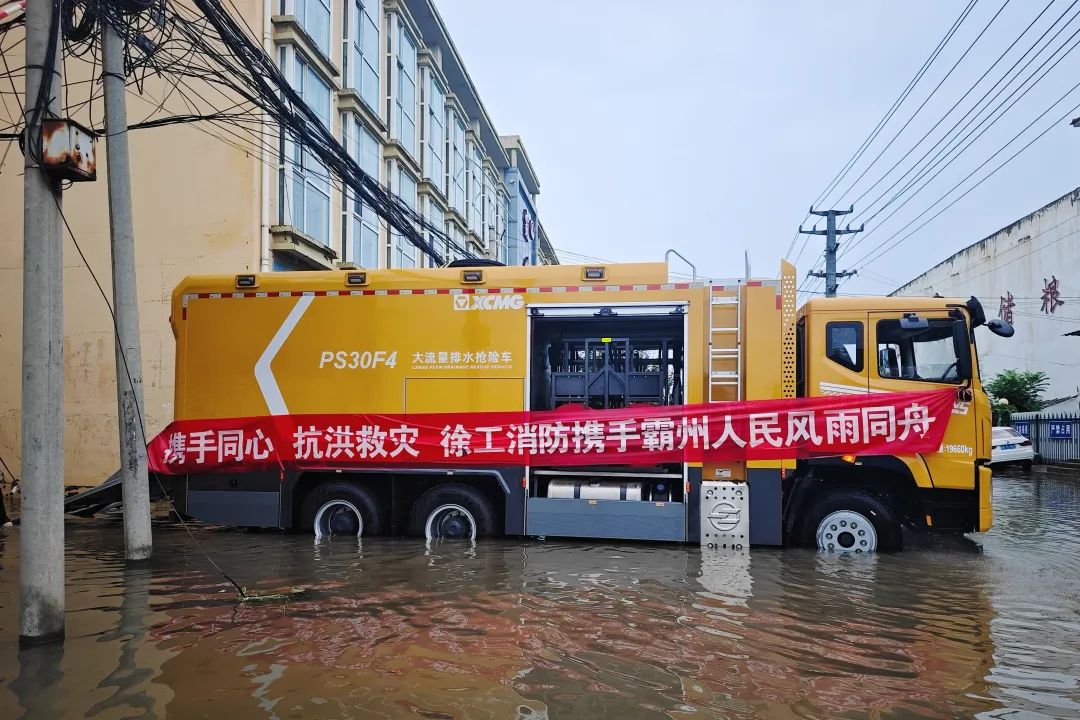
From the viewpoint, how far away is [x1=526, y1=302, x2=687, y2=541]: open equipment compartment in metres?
8.62

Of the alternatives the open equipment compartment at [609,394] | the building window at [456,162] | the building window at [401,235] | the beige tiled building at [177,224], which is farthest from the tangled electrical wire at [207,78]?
the building window at [456,162]

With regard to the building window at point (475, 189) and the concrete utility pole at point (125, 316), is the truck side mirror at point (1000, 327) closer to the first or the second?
the concrete utility pole at point (125, 316)

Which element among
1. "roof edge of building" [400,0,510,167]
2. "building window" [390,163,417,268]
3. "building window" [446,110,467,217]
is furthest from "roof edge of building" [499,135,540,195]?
"building window" [390,163,417,268]

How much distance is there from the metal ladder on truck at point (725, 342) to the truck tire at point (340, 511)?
439cm

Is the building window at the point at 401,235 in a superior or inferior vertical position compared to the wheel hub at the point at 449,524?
superior

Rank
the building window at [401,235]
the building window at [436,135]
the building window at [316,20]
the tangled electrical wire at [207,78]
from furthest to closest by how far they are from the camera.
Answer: the building window at [436,135] → the building window at [401,235] → the building window at [316,20] → the tangled electrical wire at [207,78]

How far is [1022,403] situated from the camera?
28.0m

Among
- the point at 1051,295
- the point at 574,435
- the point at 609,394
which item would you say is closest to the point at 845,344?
the point at 609,394

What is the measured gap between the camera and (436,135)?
1111 inches

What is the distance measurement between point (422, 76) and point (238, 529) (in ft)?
66.6

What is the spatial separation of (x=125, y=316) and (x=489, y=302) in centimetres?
389

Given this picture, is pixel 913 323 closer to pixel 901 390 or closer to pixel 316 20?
pixel 901 390

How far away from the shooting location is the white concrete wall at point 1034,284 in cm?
2780

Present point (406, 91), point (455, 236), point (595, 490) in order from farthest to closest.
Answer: point (455, 236), point (406, 91), point (595, 490)
